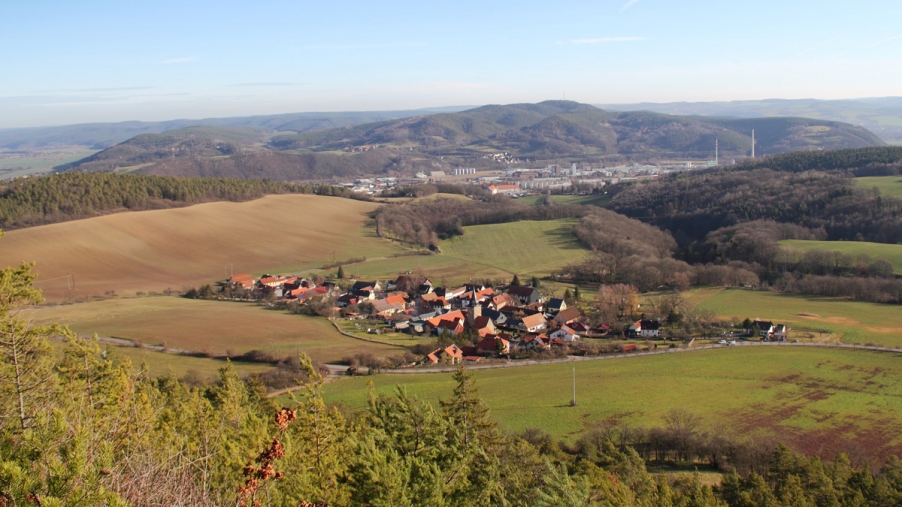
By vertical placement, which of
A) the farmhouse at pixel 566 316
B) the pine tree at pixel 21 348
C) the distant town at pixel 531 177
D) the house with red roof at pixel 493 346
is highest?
the pine tree at pixel 21 348

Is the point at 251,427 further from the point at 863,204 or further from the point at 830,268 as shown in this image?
the point at 863,204

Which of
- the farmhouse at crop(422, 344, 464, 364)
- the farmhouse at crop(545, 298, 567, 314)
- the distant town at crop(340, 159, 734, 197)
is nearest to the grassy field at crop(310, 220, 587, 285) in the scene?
the farmhouse at crop(545, 298, 567, 314)

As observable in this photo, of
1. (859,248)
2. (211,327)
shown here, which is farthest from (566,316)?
(859,248)

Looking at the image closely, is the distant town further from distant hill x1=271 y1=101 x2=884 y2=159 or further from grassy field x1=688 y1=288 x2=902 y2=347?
grassy field x1=688 y1=288 x2=902 y2=347

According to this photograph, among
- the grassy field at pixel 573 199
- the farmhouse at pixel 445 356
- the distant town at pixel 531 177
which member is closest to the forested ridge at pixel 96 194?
the grassy field at pixel 573 199

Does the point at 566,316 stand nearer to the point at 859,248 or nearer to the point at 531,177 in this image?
the point at 859,248

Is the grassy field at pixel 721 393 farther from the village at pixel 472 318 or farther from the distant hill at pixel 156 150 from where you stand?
the distant hill at pixel 156 150
